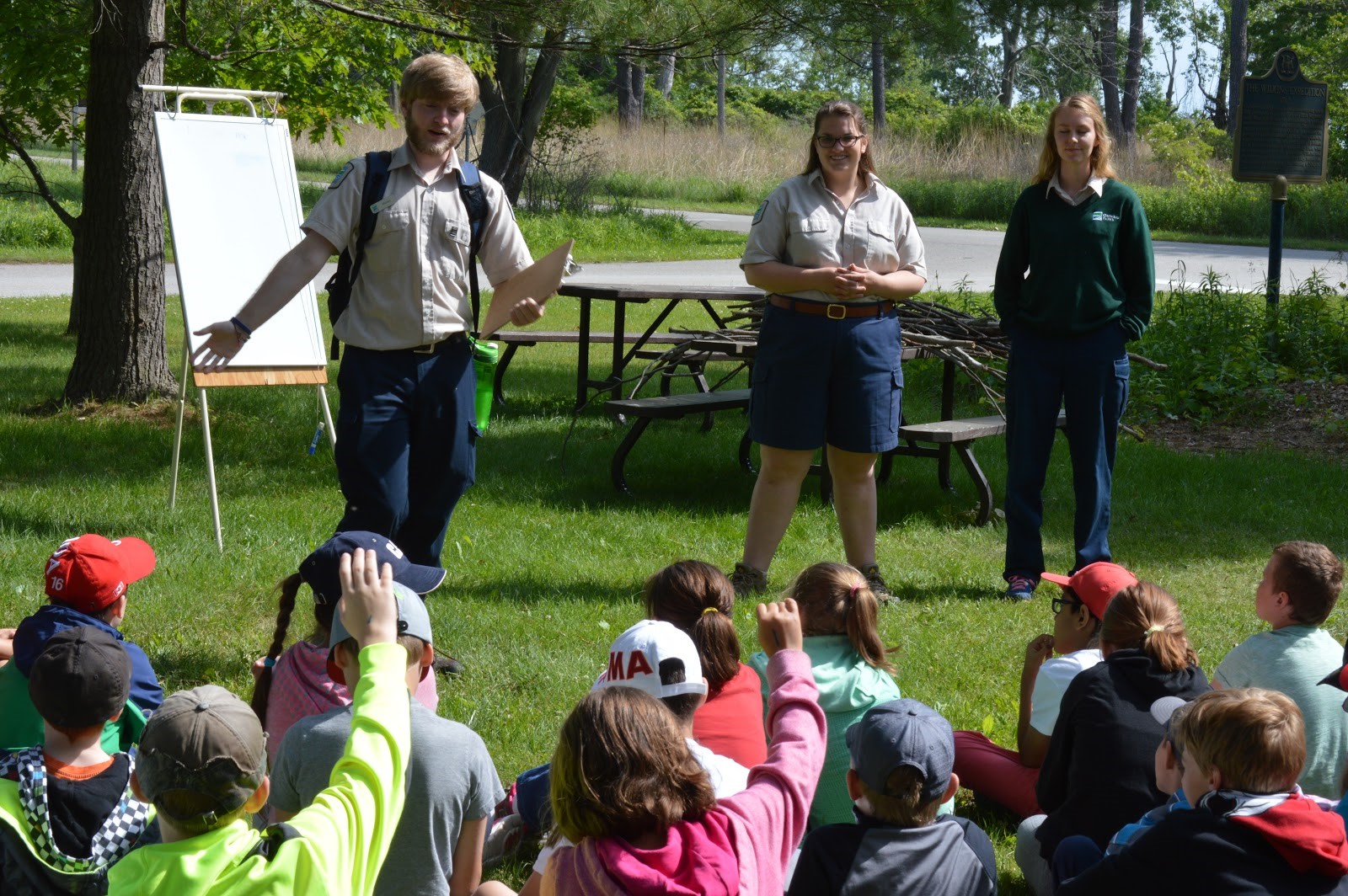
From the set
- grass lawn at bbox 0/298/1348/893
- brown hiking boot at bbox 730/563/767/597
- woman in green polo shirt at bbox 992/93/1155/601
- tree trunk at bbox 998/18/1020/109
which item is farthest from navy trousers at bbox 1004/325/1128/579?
tree trunk at bbox 998/18/1020/109

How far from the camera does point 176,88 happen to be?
23.3ft

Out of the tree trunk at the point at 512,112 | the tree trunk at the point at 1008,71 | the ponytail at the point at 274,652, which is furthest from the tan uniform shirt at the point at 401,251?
the tree trunk at the point at 1008,71

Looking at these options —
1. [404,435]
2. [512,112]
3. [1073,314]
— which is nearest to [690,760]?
[404,435]

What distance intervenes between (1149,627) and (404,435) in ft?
7.84

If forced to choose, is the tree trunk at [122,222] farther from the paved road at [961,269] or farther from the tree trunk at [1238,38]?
the tree trunk at [1238,38]

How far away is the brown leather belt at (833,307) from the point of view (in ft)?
18.2

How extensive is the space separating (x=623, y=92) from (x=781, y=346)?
4035 cm

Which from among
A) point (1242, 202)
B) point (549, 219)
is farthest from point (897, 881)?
point (1242, 202)

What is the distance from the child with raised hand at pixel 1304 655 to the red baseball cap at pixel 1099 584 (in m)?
0.34

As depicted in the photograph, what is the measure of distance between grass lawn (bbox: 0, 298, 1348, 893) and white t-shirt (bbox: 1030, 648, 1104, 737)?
1.23 ft

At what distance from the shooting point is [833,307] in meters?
5.55

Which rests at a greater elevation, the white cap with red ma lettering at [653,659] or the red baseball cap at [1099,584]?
the white cap with red ma lettering at [653,659]

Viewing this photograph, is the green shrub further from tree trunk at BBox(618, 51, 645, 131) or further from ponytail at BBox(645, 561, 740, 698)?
tree trunk at BBox(618, 51, 645, 131)

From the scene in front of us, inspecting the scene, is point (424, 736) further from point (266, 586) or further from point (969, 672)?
point (266, 586)
